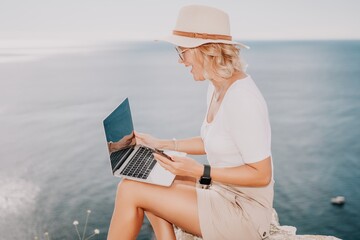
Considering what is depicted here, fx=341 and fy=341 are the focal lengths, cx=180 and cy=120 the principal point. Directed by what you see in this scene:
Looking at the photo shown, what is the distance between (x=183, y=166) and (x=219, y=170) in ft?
0.87

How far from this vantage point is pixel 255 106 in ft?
7.62

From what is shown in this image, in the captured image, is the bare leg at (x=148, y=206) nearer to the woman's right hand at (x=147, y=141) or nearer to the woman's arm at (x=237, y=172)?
the woman's arm at (x=237, y=172)

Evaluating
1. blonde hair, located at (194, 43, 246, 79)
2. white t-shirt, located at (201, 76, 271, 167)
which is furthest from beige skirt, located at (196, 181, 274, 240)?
blonde hair, located at (194, 43, 246, 79)

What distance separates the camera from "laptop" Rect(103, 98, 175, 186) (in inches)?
105

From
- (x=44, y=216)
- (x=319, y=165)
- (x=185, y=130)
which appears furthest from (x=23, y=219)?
(x=319, y=165)

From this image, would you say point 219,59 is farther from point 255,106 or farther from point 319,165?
point 319,165

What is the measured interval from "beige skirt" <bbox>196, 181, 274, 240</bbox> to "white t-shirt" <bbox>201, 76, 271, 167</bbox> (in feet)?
0.84

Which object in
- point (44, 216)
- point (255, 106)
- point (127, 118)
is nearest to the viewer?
point (255, 106)

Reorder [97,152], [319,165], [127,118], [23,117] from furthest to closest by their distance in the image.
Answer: [23,117] → [97,152] → [319,165] → [127,118]

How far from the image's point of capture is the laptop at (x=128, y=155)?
2.68 m

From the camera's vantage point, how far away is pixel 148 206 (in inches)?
101

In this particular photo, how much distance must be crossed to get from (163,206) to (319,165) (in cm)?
4688

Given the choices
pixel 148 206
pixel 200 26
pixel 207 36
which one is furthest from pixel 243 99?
pixel 148 206

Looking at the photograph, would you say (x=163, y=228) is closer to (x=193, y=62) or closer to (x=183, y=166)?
(x=183, y=166)
